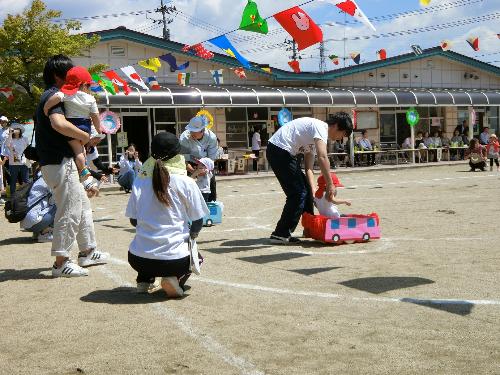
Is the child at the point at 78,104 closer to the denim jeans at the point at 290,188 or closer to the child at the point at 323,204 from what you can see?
the denim jeans at the point at 290,188

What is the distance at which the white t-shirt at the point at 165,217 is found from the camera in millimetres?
4750

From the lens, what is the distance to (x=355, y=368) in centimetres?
321

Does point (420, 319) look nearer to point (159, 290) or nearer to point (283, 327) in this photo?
point (283, 327)

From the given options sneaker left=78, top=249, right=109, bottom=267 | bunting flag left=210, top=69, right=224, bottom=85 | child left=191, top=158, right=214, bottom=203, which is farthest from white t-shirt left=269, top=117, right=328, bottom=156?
bunting flag left=210, top=69, right=224, bottom=85

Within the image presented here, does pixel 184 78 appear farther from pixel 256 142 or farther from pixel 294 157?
pixel 294 157

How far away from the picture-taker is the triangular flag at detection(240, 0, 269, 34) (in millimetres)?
12867

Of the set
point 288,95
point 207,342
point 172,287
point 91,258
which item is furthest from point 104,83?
point 207,342

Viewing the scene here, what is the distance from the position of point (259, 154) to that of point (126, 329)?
78.5 ft

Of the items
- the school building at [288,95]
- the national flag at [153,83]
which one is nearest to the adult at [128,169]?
the school building at [288,95]

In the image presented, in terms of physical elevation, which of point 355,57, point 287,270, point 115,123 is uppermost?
point 355,57

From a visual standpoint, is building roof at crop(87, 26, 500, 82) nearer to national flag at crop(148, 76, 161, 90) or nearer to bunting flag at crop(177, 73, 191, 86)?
national flag at crop(148, 76, 161, 90)

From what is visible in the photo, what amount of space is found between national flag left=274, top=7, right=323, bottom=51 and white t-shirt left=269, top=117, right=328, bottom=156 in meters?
3.89

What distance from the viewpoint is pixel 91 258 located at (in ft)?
20.5

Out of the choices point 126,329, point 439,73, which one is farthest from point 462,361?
point 439,73
